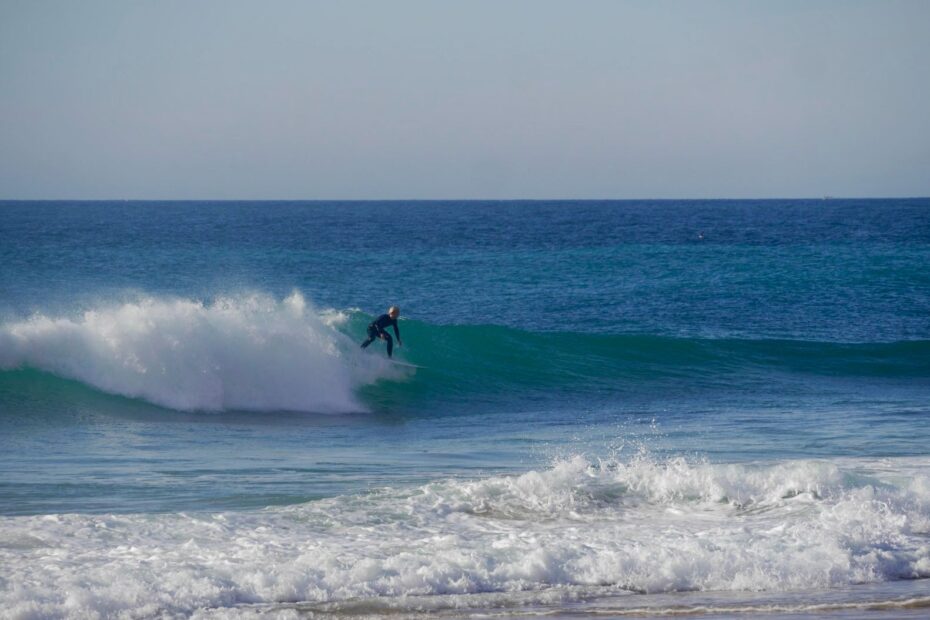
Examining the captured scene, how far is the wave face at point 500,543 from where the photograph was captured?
7.78 meters

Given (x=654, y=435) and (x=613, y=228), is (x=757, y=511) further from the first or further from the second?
(x=613, y=228)

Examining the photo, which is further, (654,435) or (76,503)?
(654,435)

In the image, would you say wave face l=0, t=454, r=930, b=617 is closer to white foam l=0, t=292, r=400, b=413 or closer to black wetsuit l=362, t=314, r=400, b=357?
white foam l=0, t=292, r=400, b=413

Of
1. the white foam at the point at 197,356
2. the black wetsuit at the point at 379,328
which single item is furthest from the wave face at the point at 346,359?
the black wetsuit at the point at 379,328

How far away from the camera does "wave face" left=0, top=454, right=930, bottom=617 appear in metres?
7.78

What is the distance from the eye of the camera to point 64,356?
17.5 m

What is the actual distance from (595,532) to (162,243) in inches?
1950

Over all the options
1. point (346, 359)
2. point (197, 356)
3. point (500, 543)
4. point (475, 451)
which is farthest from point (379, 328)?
point (500, 543)

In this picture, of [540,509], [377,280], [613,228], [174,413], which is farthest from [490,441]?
[613,228]

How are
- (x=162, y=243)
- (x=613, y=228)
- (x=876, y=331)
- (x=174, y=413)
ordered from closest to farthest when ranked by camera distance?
(x=174, y=413), (x=876, y=331), (x=162, y=243), (x=613, y=228)

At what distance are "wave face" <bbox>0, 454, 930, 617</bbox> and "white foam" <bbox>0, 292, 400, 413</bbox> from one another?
7.72 metres

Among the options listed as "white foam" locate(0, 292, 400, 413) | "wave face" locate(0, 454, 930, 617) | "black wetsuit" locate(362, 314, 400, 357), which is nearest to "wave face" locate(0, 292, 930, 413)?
"white foam" locate(0, 292, 400, 413)

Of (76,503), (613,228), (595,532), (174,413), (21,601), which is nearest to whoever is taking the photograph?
(21,601)

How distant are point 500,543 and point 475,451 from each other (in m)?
4.44
